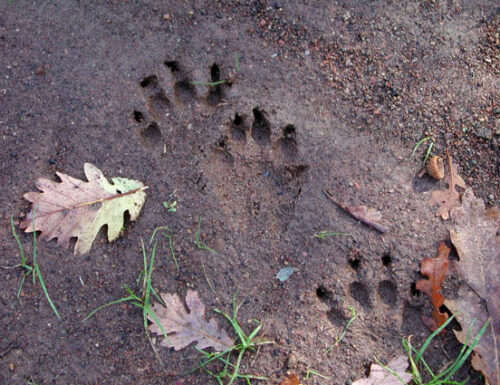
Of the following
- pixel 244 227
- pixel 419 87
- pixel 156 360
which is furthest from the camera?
pixel 419 87

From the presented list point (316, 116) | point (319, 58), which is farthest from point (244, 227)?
point (319, 58)

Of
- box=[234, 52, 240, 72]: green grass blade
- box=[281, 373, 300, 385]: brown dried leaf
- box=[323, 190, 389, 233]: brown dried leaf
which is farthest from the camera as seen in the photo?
box=[234, 52, 240, 72]: green grass blade

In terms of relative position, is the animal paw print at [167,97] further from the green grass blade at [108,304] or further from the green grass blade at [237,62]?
the green grass blade at [108,304]

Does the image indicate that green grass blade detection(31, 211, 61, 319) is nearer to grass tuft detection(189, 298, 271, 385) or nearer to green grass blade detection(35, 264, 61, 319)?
green grass blade detection(35, 264, 61, 319)

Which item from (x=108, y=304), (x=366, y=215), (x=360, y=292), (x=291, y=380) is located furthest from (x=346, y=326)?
(x=108, y=304)

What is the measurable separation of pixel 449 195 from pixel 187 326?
1.07 meters

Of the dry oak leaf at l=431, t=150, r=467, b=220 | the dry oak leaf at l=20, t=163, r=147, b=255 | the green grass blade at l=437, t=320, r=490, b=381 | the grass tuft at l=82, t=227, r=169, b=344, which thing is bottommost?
the green grass blade at l=437, t=320, r=490, b=381

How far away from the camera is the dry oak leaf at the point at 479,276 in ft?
5.58

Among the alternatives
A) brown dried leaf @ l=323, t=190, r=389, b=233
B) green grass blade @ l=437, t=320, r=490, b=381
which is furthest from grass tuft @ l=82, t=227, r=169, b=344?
green grass blade @ l=437, t=320, r=490, b=381

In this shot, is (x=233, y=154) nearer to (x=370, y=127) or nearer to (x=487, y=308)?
(x=370, y=127)

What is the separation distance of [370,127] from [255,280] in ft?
2.37

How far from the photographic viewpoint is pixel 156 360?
5.55 feet

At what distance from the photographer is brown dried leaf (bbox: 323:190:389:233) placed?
1.81 m

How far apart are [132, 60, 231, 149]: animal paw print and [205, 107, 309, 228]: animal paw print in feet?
0.51
